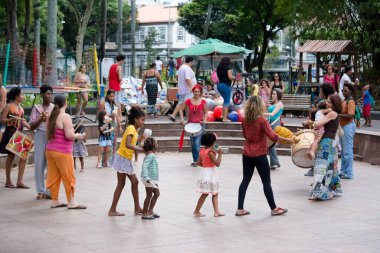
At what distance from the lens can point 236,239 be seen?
9.55 meters

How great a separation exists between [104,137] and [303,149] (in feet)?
15.4

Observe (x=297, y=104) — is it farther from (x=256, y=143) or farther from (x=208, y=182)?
(x=208, y=182)

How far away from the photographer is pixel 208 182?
10812mm

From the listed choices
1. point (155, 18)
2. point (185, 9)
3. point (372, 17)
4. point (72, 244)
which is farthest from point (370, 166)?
point (155, 18)

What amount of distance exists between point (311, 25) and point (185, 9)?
2961 cm

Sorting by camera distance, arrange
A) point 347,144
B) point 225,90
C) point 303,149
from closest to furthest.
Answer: point 303,149, point 347,144, point 225,90

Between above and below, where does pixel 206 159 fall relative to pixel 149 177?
above

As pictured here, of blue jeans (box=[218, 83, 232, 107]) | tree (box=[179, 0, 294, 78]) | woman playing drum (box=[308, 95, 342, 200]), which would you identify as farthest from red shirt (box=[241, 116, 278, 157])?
tree (box=[179, 0, 294, 78])

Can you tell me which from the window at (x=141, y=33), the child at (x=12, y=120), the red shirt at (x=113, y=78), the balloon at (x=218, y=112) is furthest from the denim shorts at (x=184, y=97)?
the window at (x=141, y=33)

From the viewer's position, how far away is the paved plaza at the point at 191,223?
9172mm

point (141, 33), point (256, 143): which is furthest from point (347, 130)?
point (141, 33)

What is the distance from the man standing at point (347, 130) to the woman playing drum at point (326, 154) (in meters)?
2.09

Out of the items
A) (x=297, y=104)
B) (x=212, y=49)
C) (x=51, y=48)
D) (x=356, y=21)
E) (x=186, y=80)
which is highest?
(x=356, y=21)

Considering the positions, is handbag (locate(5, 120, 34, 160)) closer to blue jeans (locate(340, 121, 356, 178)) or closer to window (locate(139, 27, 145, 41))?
blue jeans (locate(340, 121, 356, 178))
